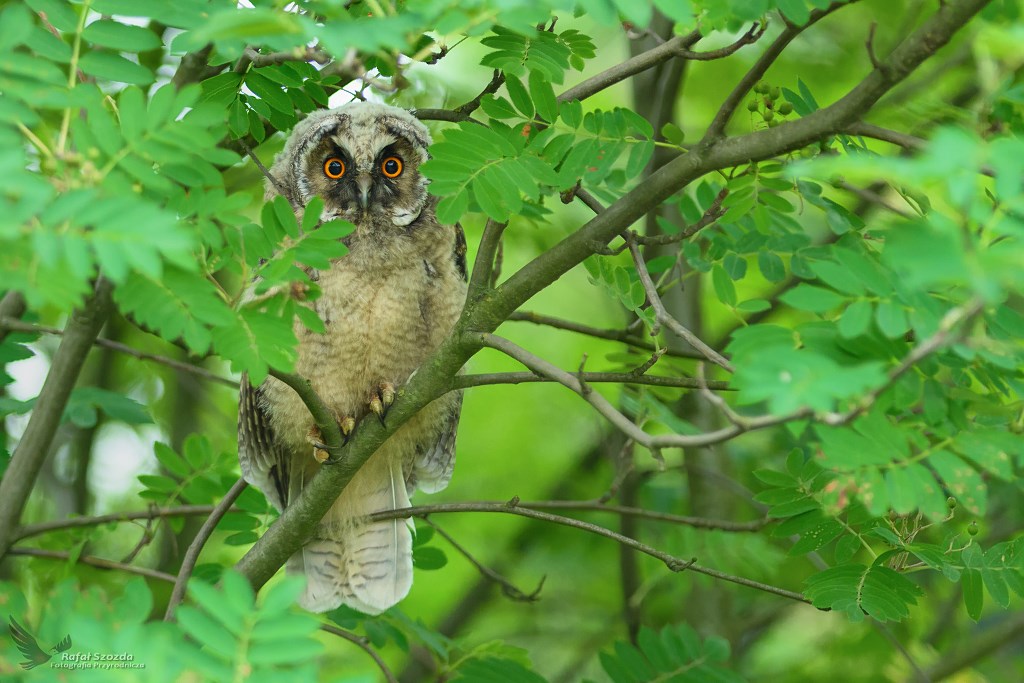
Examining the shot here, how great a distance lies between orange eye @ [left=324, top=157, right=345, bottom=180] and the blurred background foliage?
12.3 inches

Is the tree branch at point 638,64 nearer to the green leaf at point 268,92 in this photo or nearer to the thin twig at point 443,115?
the thin twig at point 443,115

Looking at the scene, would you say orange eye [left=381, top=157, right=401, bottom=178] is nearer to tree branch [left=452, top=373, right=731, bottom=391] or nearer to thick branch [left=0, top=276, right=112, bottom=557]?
thick branch [left=0, top=276, right=112, bottom=557]

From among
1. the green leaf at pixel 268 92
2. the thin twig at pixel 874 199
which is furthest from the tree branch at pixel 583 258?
the green leaf at pixel 268 92

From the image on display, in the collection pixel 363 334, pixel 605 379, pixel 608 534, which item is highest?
pixel 605 379

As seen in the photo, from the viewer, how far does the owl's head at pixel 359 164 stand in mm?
3875

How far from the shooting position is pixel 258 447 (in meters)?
3.91

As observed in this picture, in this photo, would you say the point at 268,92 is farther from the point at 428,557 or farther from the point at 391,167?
the point at 428,557

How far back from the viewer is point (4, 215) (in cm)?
148

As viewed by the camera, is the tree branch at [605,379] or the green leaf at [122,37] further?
the tree branch at [605,379]

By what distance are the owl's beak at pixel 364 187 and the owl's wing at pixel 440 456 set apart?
91 centimetres

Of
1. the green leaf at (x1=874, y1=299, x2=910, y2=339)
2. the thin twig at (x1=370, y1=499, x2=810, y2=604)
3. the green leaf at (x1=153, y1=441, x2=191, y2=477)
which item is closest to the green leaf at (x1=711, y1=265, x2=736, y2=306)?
the thin twig at (x1=370, y1=499, x2=810, y2=604)

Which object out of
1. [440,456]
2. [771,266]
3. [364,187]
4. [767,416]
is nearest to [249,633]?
[767,416]

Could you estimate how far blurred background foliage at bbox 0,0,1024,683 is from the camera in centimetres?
161

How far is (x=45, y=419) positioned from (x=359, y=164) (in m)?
1.42
